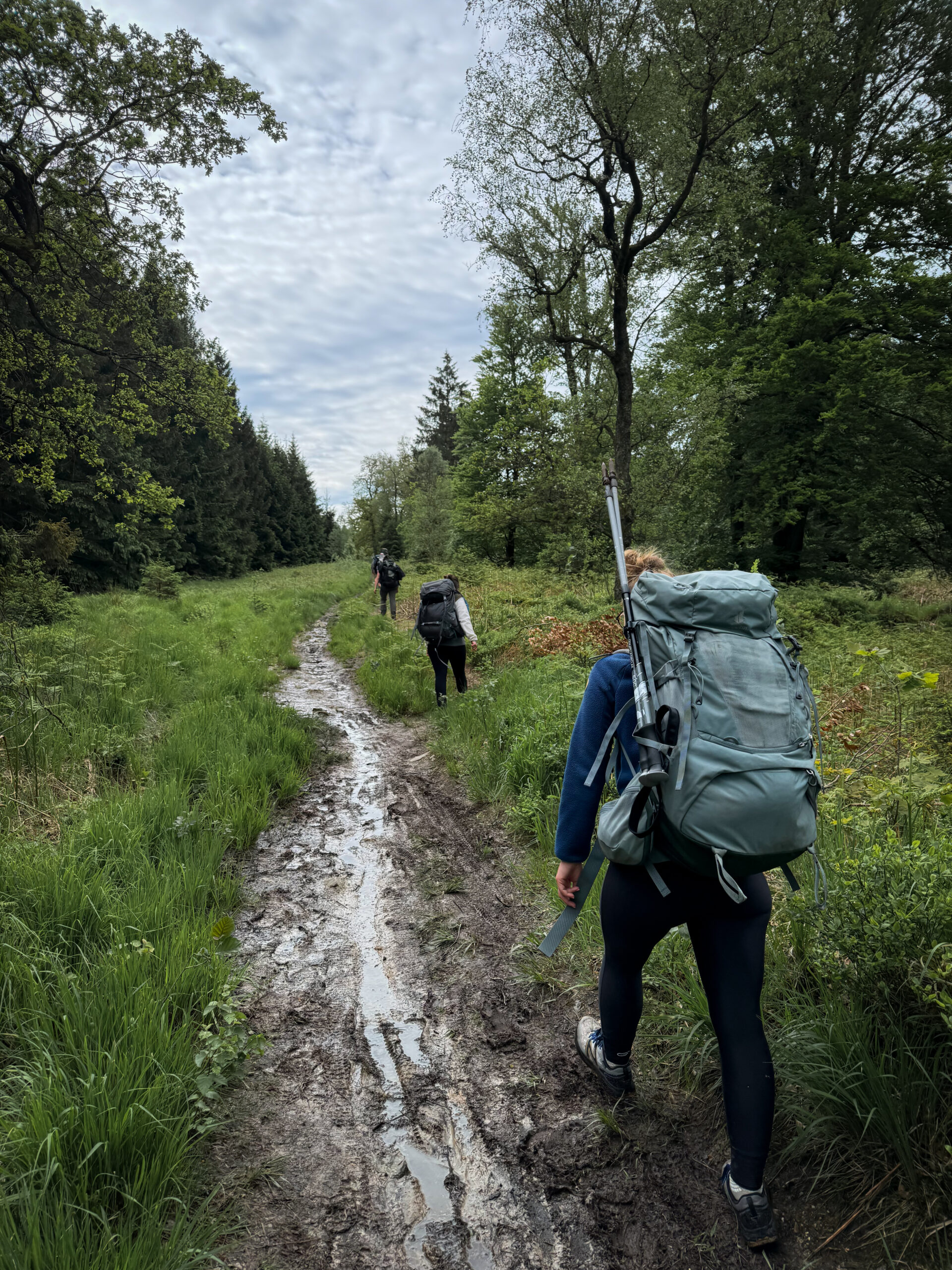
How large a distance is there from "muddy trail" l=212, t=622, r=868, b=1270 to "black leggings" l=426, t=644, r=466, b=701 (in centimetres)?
409

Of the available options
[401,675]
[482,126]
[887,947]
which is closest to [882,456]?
[482,126]

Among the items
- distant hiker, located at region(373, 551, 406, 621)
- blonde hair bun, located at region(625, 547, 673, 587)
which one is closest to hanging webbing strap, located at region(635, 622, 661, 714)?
blonde hair bun, located at region(625, 547, 673, 587)

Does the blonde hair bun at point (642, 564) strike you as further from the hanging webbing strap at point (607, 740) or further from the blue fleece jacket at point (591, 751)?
the hanging webbing strap at point (607, 740)

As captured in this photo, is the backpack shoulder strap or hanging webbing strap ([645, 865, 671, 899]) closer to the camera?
the backpack shoulder strap

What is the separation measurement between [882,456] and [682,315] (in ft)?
24.5

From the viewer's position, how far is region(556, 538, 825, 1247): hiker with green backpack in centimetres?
167

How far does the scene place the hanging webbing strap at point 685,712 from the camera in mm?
1712

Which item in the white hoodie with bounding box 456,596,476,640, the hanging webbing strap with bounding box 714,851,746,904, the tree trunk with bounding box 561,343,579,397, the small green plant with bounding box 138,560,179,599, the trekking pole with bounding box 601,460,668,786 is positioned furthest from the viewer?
the tree trunk with bounding box 561,343,579,397

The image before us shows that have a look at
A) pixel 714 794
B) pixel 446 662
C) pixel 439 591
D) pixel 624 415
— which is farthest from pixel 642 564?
pixel 624 415

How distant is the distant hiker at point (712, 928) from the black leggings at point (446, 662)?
579cm

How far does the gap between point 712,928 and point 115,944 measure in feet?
8.69

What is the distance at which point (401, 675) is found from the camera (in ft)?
32.1

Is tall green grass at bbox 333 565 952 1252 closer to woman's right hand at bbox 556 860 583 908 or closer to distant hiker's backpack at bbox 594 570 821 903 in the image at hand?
distant hiker's backpack at bbox 594 570 821 903

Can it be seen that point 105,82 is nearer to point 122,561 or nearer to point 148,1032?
point 148,1032
